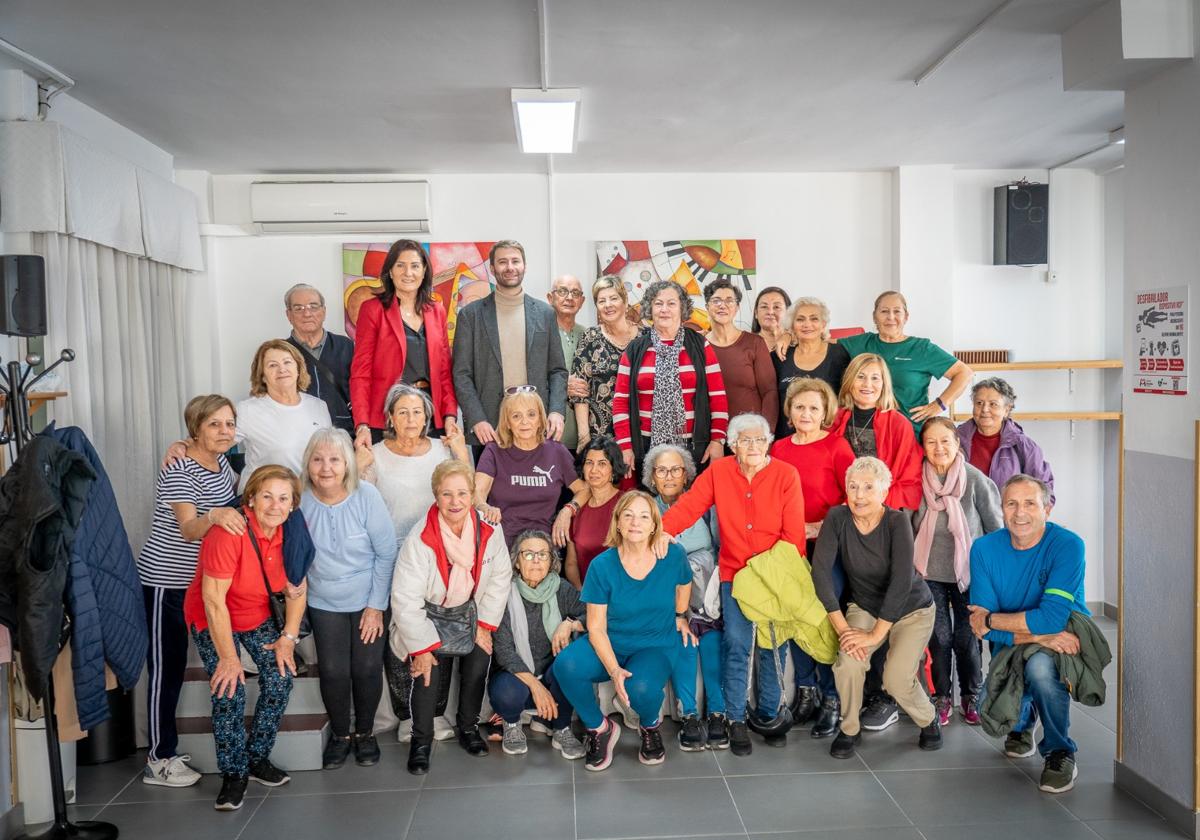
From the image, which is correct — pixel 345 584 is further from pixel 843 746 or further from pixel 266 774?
pixel 843 746

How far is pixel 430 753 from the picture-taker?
136 inches

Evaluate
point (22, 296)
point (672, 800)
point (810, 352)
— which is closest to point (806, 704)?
point (672, 800)

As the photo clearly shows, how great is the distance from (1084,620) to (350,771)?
9.21 ft

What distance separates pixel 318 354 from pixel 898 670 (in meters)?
3.04

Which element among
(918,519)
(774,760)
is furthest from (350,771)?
(918,519)

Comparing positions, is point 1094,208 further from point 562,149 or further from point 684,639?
point 684,639

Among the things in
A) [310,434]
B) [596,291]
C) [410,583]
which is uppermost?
[596,291]

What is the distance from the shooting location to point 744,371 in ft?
13.1

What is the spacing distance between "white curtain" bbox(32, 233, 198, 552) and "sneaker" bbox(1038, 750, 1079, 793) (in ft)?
13.1

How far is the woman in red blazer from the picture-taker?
394 cm

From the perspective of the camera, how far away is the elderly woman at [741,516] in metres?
3.46

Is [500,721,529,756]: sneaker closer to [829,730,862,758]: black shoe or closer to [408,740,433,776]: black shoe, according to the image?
[408,740,433,776]: black shoe

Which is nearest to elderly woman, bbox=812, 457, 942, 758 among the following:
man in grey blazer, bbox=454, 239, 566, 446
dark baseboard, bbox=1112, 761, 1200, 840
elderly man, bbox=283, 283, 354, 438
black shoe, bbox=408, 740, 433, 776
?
dark baseboard, bbox=1112, 761, 1200, 840

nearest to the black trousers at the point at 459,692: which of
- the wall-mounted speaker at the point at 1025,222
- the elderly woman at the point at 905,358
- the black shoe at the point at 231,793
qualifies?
the black shoe at the point at 231,793
